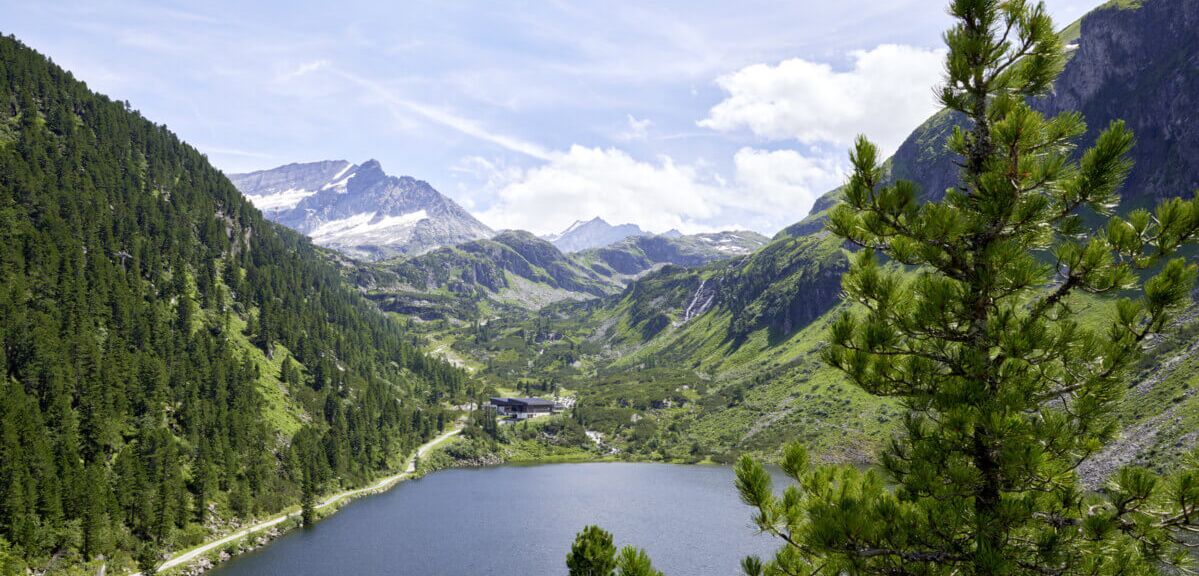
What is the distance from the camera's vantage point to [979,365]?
34.1 feet

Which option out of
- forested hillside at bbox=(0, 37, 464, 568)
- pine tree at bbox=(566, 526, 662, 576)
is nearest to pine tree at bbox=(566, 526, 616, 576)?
pine tree at bbox=(566, 526, 662, 576)

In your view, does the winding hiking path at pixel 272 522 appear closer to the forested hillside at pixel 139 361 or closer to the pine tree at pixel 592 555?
the forested hillside at pixel 139 361

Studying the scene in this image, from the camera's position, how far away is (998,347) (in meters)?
10.6

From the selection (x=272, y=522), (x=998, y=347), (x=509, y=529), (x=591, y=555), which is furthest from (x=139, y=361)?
(x=998, y=347)

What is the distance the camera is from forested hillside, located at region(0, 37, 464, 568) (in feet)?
245

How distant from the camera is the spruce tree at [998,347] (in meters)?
9.37

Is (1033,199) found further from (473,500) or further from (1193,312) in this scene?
(1193,312)

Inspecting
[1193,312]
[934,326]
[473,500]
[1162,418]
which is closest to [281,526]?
[473,500]

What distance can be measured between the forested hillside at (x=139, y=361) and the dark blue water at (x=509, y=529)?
13450mm

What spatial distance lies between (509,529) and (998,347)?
337ft

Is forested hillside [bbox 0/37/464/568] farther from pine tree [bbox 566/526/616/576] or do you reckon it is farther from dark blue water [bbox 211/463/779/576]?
pine tree [bbox 566/526/616/576]

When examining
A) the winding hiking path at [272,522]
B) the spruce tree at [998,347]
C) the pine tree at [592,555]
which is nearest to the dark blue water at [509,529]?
the winding hiking path at [272,522]

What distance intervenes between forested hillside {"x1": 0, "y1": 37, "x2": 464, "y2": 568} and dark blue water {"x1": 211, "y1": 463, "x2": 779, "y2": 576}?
13.4 metres

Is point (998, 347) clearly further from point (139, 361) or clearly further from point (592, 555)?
point (139, 361)
